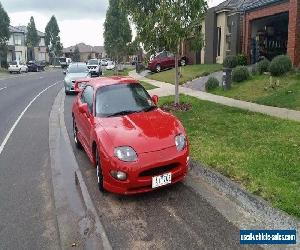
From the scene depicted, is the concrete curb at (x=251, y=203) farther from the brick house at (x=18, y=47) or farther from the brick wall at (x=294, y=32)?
the brick house at (x=18, y=47)

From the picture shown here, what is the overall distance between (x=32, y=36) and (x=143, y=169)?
313ft

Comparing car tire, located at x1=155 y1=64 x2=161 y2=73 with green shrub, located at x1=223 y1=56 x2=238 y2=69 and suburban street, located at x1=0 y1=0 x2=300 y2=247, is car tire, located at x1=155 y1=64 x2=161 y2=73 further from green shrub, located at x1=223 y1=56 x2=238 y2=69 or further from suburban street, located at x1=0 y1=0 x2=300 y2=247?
suburban street, located at x1=0 y1=0 x2=300 y2=247

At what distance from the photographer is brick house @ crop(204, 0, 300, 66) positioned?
1738cm

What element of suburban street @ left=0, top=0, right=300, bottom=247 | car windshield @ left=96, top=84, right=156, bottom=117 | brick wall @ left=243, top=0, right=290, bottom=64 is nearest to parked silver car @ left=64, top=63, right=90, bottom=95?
suburban street @ left=0, top=0, right=300, bottom=247

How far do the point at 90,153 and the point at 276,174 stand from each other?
3.24 m

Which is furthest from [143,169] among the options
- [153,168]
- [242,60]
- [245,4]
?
[245,4]

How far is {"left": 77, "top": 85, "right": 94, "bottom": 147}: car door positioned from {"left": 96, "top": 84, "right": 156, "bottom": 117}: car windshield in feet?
0.62

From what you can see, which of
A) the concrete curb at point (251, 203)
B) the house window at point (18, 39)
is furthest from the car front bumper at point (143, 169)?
the house window at point (18, 39)

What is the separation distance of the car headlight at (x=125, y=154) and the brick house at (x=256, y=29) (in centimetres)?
1402

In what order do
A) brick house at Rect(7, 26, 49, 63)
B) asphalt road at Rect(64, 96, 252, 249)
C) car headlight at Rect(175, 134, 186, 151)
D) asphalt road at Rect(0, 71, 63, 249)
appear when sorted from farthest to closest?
brick house at Rect(7, 26, 49, 63) < car headlight at Rect(175, 134, 186, 151) < asphalt road at Rect(0, 71, 63, 249) < asphalt road at Rect(64, 96, 252, 249)

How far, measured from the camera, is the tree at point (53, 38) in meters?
97.6

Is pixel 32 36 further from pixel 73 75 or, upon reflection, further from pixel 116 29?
pixel 73 75

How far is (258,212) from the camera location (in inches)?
199

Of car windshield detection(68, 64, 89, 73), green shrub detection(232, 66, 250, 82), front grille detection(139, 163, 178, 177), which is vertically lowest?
front grille detection(139, 163, 178, 177)
